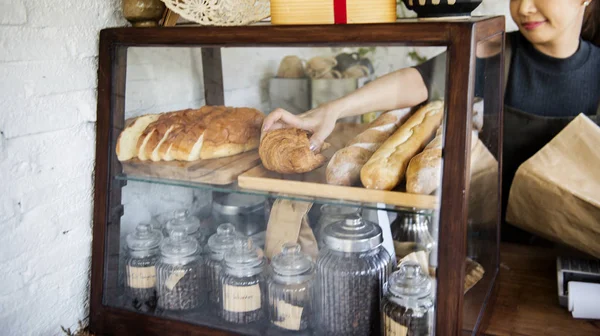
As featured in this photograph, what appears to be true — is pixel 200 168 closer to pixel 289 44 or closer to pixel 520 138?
pixel 289 44

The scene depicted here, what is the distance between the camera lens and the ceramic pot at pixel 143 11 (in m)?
1.24

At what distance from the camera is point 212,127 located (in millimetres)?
1228

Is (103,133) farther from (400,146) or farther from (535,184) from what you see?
(535,184)

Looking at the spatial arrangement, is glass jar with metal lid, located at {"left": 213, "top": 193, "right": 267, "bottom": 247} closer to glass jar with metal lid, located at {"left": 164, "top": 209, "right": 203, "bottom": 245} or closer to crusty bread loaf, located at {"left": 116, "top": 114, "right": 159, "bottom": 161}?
glass jar with metal lid, located at {"left": 164, "top": 209, "right": 203, "bottom": 245}

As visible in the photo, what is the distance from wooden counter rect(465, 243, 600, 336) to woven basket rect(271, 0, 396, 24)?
2.05 feet

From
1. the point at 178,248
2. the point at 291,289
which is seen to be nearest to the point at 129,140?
the point at 178,248

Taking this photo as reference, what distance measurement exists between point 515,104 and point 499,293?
0.84 meters

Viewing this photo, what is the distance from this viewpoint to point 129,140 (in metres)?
1.27

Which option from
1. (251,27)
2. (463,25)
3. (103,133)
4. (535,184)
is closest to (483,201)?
(535,184)

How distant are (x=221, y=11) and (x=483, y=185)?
618 millimetres

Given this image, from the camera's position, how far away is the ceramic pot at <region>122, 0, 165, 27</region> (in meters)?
1.24

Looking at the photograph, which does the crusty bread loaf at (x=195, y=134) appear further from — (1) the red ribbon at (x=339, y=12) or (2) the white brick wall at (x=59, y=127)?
(1) the red ribbon at (x=339, y=12)

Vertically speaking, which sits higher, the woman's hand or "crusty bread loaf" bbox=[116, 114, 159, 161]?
the woman's hand

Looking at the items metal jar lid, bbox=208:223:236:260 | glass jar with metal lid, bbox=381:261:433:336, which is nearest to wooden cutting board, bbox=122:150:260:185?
metal jar lid, bbox=208:223:236:260
